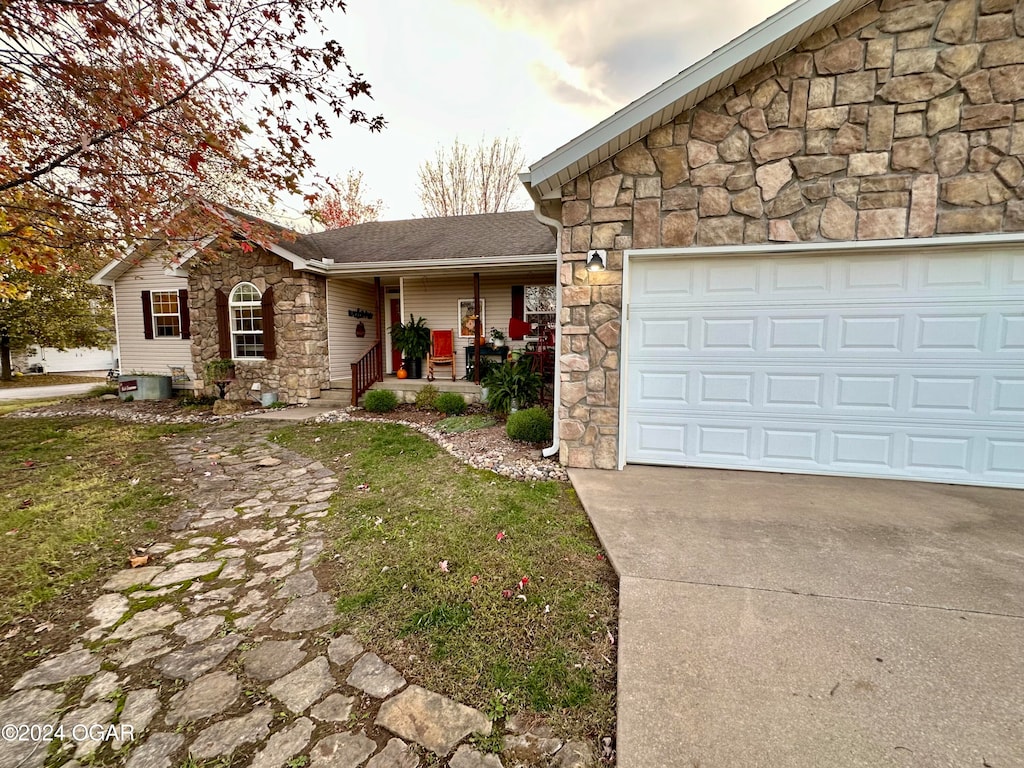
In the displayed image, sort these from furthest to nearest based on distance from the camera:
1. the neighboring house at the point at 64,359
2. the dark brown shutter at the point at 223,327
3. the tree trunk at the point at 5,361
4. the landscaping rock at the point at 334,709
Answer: the neighboring house at the point at 64,359 → the tree trunk at the point at 5,361 → the dark brown shutter at the point at 223,327 → the landscaping rock at the point at 334,709

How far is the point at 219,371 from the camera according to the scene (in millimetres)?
9398

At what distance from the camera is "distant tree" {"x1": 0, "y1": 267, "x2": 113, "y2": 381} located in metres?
14.1

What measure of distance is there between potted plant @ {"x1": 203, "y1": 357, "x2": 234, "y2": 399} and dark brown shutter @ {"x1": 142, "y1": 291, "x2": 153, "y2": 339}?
2827mm

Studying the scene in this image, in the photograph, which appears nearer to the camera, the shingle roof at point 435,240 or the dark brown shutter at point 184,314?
the shingle roof at point 435,240

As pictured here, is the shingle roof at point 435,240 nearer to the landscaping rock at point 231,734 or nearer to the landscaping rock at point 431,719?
the landscaping rock at point 431,719

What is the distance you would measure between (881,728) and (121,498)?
216 inches

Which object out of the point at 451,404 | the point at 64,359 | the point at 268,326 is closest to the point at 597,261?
the point at 451,404

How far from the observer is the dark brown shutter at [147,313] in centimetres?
1085

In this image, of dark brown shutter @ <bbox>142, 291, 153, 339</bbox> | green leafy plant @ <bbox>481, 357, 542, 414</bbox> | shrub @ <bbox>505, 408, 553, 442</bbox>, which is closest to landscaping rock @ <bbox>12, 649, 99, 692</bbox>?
shrub @ <bbox>505, 408, 553, 442</bbox>

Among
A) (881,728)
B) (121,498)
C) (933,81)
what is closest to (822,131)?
(933,81)

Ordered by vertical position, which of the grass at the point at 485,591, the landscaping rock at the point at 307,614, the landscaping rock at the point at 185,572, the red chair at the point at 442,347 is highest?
the red chair at the point at 442,347

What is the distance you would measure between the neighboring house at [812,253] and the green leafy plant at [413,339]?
5.65 metres

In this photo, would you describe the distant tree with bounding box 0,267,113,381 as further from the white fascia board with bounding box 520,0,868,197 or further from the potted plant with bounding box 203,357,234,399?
the white fascia board with bounding box 520,0,868,197

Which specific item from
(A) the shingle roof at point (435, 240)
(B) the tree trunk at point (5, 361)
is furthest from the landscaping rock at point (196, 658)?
(B) the tree trunk at point (5, 361)
